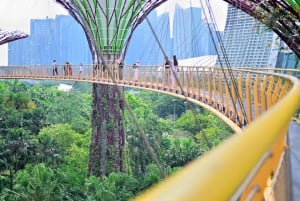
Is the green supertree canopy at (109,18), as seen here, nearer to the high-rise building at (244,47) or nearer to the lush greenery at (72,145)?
the lush greenery at (72,145)

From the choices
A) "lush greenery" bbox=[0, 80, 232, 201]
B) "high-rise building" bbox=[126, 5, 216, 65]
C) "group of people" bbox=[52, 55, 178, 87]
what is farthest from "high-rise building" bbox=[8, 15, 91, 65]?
"group of people" bbox=[52, 55, 178, 87]

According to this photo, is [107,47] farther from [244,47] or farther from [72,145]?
[244,47]

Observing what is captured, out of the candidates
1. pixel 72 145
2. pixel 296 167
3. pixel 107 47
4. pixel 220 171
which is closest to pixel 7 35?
pixel 72 145

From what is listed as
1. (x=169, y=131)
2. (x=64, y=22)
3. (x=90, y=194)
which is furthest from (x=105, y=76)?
(x=64, y=22)

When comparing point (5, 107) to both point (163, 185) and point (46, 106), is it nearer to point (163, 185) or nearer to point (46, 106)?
point (46, 106)

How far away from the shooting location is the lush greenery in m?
19.1

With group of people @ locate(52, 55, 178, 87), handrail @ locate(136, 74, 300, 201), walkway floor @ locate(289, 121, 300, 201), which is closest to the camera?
handrail @ locate(136, 74, 300, 201)

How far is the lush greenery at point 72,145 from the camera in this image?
19.1m

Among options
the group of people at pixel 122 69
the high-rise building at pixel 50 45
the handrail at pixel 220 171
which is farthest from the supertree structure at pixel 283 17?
the high-rise building at pixel 50 45

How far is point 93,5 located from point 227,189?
1888 cm

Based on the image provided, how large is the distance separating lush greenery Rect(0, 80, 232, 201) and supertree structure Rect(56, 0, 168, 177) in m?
1.07

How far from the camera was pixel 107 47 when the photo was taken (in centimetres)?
1981

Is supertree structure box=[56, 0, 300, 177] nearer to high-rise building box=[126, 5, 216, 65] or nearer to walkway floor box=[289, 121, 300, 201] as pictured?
high-rise building box=[126, 5, 216, 65]

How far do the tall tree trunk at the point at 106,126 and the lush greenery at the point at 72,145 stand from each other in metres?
0.89
